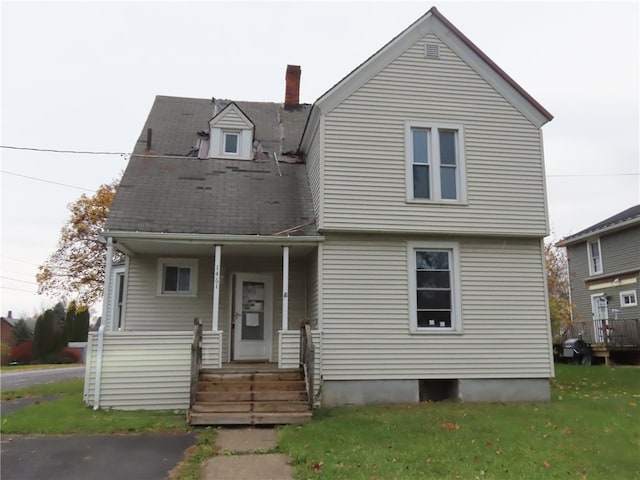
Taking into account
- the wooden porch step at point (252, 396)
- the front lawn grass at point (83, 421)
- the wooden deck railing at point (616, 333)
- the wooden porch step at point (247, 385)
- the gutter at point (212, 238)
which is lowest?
the front lawn grass at point (83, 421)

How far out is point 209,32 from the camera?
435 inches

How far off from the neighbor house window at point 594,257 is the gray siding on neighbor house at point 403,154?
14.7m

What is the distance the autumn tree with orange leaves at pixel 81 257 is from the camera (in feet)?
98.9

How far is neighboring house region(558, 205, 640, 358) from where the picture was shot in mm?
20453

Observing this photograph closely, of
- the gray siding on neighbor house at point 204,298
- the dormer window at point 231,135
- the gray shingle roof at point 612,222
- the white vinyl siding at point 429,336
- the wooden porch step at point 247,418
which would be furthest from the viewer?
the gray shingle roof at point 612,222

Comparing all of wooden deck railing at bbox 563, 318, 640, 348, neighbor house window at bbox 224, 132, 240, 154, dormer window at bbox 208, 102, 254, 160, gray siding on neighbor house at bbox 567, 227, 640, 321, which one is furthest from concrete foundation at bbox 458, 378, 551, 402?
gray siding on neighbor house at bbox 567, 227, 640, 321

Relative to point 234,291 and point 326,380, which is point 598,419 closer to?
point 326,380

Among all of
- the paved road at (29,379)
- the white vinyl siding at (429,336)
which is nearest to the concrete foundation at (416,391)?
the white vinyl siding at (429,336)

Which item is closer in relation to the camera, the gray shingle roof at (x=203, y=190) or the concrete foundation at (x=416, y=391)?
the concrete foundation at (x=416, y=391)

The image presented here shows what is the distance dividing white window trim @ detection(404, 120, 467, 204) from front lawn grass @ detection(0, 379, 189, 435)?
6550 mm

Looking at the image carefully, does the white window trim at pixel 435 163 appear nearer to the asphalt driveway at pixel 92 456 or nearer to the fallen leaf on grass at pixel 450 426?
the fallen leaf on grass at pixel 450 426

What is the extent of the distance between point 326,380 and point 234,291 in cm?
359

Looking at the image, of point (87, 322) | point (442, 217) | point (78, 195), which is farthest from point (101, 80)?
point (87, 322)

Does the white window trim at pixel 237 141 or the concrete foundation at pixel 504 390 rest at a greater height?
the white window trim at pixel 237 141
